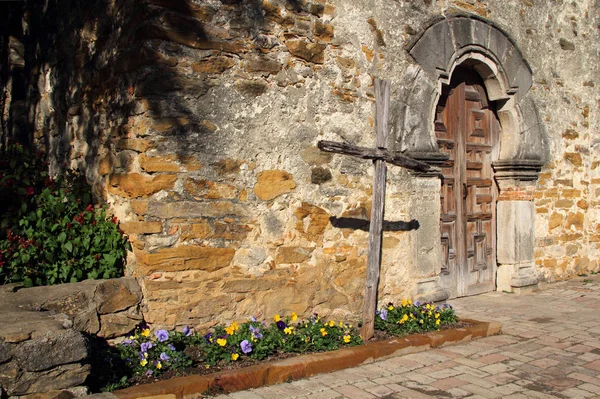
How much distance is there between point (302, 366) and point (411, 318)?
1374 millimetres

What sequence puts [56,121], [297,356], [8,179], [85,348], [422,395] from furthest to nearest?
[56,121] < [8,179] < [297,356] < [422,395] < [85,348]

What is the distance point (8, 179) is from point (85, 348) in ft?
7.82

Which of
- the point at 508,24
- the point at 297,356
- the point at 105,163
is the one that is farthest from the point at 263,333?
the point at 508,24

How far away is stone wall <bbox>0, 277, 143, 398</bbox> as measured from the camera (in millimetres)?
2793

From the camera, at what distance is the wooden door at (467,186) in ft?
20.1

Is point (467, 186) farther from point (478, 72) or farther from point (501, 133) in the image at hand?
point (478, 72)

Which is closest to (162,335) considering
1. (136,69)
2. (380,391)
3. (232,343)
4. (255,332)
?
(232,343)

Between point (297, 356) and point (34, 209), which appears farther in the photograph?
point (34, 209)

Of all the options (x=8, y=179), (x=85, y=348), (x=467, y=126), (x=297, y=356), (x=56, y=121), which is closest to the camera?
(x=85, y=348)

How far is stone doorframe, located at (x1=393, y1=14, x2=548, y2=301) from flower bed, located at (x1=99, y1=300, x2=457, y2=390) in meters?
1.13

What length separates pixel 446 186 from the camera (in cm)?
613

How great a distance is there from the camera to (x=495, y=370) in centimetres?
392

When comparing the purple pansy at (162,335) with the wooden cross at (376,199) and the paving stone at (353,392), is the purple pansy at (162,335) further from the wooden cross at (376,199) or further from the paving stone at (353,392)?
the wooden cross at (376,199)

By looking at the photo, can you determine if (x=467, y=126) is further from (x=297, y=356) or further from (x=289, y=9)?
(x=297, y=356)
